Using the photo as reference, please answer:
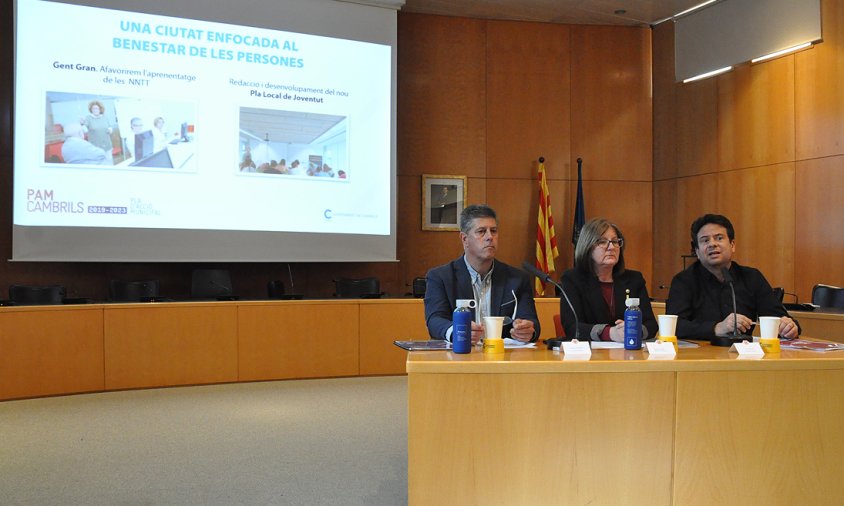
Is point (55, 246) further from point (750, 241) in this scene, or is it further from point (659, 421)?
point (750, 241)

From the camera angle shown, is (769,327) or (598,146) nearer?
(769,327)

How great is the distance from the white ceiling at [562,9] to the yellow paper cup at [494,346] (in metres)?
5.25

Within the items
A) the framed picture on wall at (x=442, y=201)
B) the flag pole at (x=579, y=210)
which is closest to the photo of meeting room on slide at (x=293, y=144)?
the framed picture on wall at (x=442, y=201)

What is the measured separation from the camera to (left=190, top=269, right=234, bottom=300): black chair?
5891mm

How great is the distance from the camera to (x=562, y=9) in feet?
23.6

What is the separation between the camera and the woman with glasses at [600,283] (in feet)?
10.1

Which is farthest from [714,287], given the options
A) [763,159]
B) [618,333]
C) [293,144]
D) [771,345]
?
[293,144]

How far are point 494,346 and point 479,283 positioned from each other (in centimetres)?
82

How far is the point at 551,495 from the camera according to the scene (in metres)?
2.10

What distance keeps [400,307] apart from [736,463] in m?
4.18

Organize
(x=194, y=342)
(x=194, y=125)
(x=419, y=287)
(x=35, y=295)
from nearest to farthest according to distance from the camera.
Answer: (x=35, y=295), (x=194, y=342), (x=194, y=125), (x=419, y=287)

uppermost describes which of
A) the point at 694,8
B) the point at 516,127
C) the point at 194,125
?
the point at 694,8

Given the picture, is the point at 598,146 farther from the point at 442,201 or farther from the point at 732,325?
the point at 732,325

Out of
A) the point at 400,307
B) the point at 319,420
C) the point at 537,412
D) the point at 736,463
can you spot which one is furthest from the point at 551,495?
the point at 400,307
